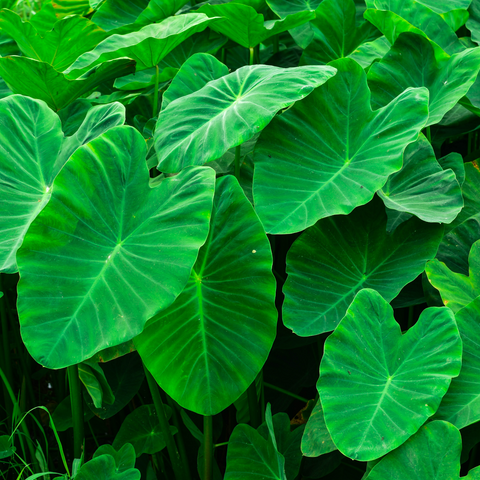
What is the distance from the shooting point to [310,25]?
1.51 meters

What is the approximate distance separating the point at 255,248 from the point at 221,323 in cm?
15

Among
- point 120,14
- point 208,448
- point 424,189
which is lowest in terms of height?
point 208,448

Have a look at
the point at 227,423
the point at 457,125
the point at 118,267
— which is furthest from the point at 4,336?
the point at 457,125

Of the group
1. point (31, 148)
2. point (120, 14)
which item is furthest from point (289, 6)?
point (31, 148)

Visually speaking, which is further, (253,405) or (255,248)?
(253,405)

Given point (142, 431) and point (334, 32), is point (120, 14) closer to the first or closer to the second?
point (334, 32)

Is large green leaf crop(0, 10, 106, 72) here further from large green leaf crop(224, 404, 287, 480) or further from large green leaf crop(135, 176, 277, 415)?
large green leaf crop(224, 404, 287, 480)

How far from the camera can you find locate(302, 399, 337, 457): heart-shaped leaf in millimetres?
764

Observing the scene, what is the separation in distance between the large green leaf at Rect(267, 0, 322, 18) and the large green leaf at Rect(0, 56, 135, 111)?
2.13 ft

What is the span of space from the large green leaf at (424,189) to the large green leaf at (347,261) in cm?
4

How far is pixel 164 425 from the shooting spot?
102 centimetres

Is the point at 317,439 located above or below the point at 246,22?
below

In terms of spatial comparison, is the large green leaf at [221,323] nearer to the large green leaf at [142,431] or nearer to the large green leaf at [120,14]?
the large green leaf at [142,431]

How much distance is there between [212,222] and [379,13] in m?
Answer: 0.69
